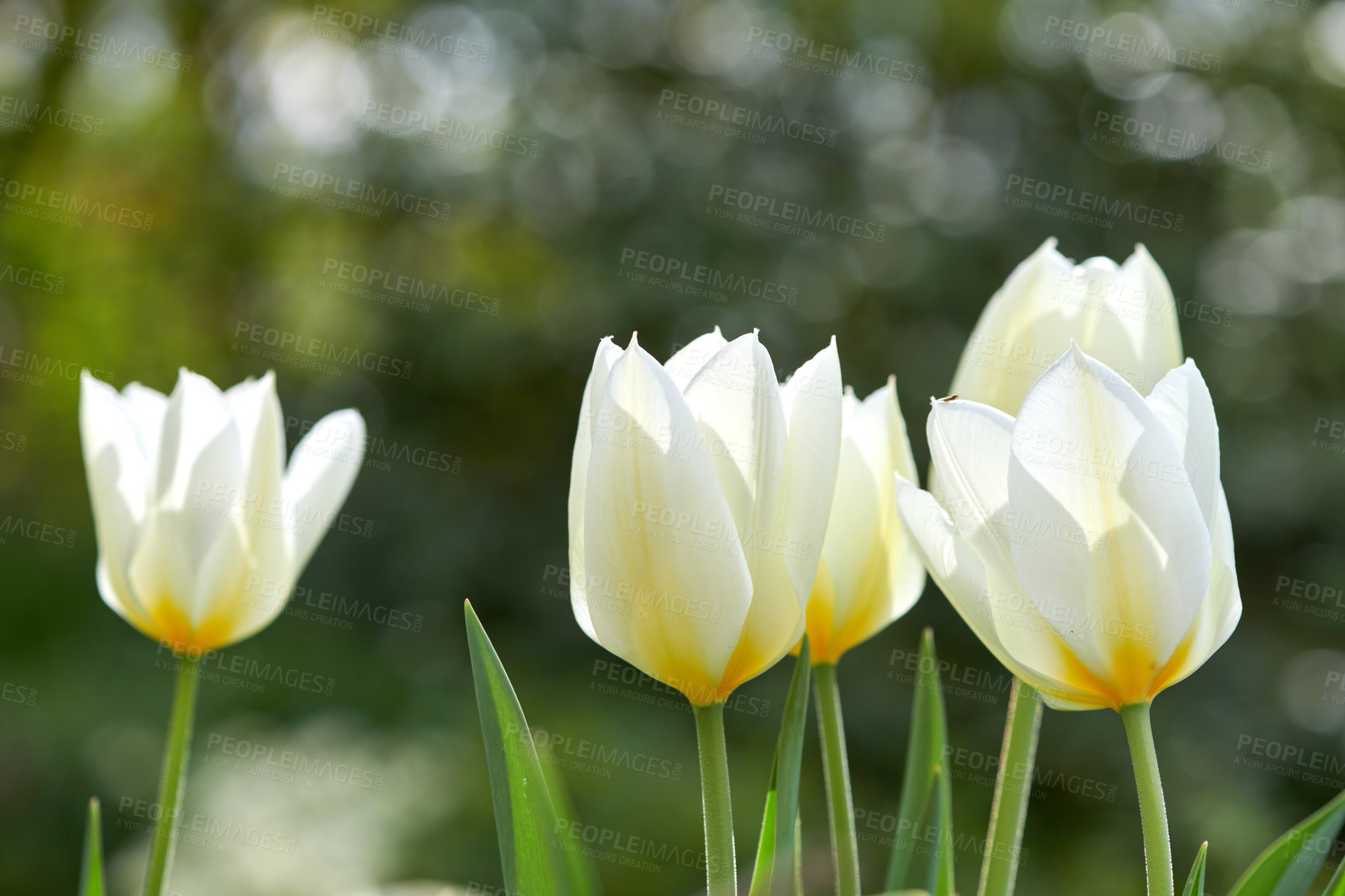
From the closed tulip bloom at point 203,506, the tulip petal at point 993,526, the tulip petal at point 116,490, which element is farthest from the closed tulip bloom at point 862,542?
the tulip petal at point 116,490

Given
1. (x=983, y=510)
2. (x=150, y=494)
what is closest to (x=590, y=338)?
(x=150, y=494)

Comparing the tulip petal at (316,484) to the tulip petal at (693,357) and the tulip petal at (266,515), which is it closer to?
the tulip petal at (266,515)

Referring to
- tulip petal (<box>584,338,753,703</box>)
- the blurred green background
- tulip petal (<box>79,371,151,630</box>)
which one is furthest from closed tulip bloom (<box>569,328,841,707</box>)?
the blurred green background

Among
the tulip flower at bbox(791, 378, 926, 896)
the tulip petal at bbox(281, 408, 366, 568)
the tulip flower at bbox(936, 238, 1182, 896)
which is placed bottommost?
the tulip flower at bbox(791, 378, 926, 896)

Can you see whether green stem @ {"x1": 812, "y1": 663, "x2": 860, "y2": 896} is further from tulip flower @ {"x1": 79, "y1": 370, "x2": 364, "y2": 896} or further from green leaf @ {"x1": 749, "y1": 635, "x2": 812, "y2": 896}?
→ tulip flower @ {"x1": 79, "y1": 370, "x2": 364, "y2": 896}

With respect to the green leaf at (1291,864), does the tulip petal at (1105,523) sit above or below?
above

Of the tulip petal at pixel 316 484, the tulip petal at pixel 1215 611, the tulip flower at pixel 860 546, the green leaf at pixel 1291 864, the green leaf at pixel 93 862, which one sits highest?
the tulip petal at pixel 316 484

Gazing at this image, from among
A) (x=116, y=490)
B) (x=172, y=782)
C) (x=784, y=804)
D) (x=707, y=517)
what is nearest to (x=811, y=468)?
(x=707, y=517)
